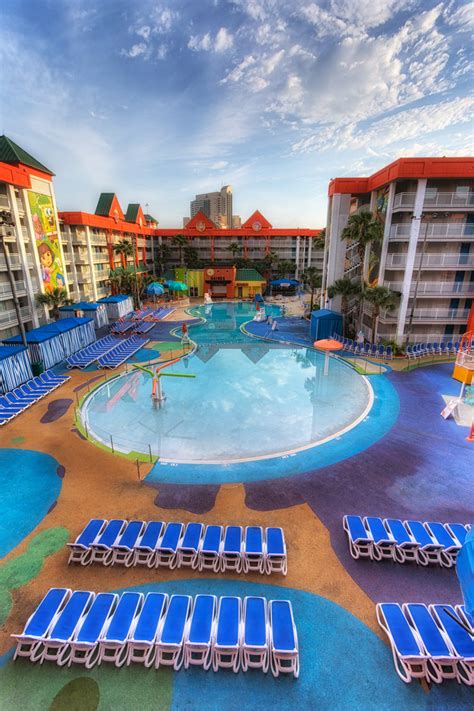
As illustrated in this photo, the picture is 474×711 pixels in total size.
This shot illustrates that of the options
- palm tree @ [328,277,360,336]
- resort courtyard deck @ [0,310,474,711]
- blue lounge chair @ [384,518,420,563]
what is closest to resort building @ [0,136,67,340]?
resort courtyard deck @ [0,310,474,711]

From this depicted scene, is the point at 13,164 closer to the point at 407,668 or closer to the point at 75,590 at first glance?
the point at 75,590

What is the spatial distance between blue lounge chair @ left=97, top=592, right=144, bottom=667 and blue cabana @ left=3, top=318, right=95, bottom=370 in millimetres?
25333

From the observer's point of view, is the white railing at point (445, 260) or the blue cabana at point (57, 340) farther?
the white railing at point (445, 260)

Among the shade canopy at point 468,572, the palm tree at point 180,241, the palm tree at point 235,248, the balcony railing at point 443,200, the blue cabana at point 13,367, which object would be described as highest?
the balcony railing at point 443,200

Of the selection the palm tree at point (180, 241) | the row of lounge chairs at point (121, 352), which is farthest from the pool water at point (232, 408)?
the palm tree at point (180, 241)

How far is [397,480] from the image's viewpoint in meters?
15.6

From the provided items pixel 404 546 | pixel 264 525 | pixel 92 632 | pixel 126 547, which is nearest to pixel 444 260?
pixel 404 546

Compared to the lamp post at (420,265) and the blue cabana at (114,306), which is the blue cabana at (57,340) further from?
the lamp post at (420,265)

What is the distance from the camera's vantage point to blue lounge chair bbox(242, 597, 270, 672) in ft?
27.2

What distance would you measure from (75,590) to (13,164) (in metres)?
39.2

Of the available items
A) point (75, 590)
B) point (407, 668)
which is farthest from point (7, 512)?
point (407, 668)

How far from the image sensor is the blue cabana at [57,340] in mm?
29266

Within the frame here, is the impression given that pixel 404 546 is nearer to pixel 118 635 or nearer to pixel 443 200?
pixel 118 635

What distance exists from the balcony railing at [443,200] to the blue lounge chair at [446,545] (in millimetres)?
29554
